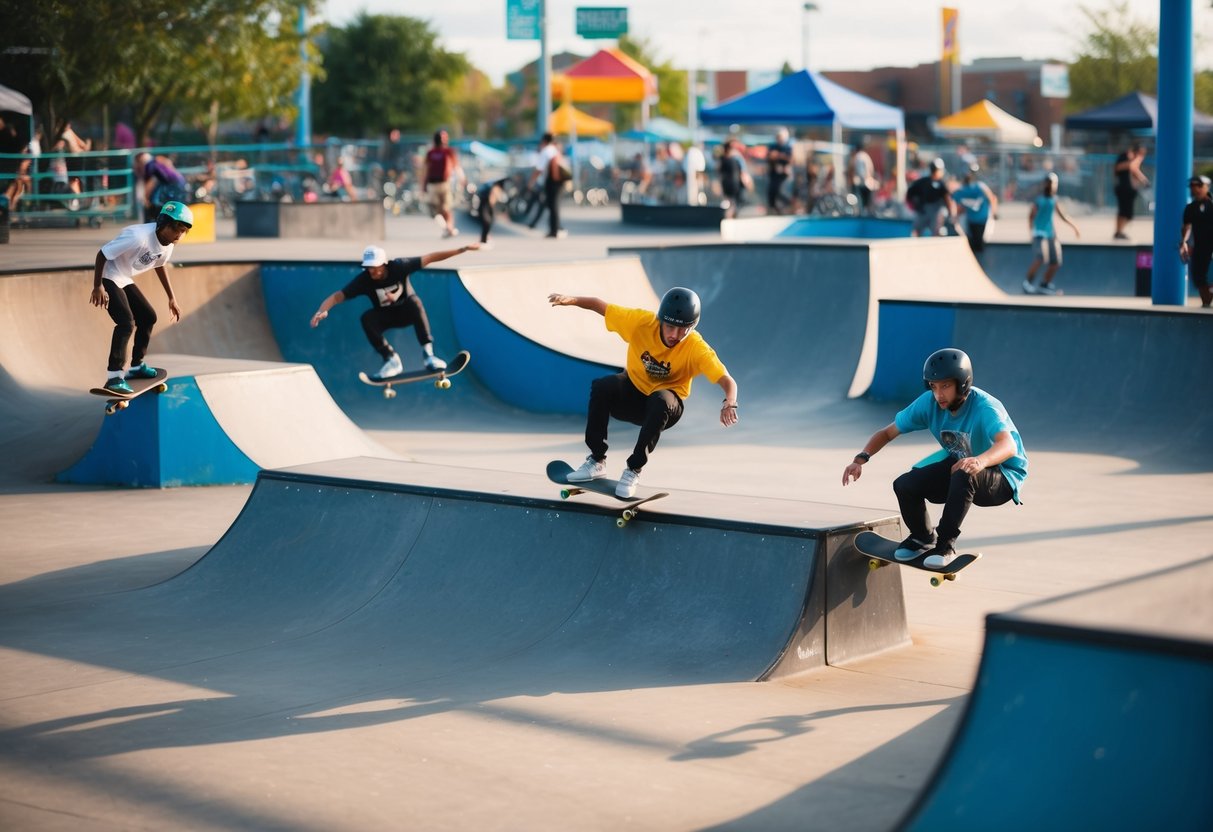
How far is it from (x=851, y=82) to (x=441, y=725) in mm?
84147

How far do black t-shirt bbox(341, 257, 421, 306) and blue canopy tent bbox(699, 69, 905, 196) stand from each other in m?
20.3

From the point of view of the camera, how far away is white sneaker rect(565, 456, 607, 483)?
302 inches

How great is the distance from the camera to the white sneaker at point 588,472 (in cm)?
767

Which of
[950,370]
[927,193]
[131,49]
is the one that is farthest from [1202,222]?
[131,49]

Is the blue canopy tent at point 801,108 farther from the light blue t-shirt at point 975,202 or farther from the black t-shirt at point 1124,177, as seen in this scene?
the light blue t-shirt at point 975,202

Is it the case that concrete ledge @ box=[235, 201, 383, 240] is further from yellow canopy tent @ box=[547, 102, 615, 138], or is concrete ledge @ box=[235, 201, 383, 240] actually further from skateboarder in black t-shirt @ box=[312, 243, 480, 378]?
yellow canopy tent @ box=[547, 102, 615, 138]

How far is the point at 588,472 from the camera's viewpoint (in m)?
7.70

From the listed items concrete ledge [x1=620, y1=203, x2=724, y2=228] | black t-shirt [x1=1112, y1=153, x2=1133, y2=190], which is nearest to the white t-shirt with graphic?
concrete ledge [x1=620, y1=203, x2=724, y2=228]

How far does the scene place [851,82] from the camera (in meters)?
86.1

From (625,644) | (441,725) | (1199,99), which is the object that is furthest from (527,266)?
(1199,99)

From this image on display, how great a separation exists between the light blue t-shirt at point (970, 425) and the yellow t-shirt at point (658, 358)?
3.81 ft

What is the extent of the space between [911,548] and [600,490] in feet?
5.50

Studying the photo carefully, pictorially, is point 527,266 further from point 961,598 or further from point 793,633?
point 793,633

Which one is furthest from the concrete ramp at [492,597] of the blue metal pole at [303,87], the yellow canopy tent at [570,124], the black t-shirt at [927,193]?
the yellow canopy tent at [570,124]
